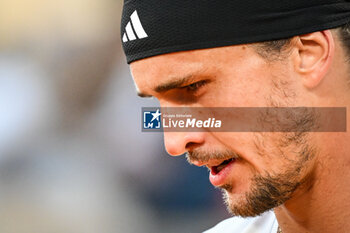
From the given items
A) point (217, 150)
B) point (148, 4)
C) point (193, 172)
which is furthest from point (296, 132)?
point (193, 172)

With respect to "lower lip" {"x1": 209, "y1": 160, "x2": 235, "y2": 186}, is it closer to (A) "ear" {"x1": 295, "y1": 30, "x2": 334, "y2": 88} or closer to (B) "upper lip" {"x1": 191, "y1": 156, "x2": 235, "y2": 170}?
(B) "upper lip" {"x1": 191, "y1": 156, "x2": 235, "y2": 170}

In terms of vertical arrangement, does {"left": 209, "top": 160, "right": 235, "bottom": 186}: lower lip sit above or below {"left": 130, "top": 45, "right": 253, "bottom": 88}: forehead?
below

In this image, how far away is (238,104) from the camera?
1102 mm

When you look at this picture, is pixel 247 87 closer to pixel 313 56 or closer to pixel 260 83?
pixel 260 83

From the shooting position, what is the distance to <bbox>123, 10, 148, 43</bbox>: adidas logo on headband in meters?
1.15

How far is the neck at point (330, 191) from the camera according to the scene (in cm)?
114

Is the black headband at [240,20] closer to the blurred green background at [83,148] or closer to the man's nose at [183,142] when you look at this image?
the man's nose at [183,142]

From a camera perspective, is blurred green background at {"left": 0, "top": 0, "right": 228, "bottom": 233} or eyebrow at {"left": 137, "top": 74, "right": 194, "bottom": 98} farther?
blurred green background at {"left": 0, "top": 0, "right": 228, "bottom": 233}

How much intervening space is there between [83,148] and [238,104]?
207cm

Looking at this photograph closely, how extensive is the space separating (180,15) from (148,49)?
0.12 metres

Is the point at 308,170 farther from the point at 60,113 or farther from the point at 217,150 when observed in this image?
the point at 60,113

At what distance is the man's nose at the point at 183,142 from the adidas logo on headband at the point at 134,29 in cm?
27

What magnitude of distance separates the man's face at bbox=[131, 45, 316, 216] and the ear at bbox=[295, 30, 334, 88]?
0.03 meters

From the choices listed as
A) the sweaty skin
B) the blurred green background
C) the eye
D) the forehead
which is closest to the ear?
the sweaty skin
